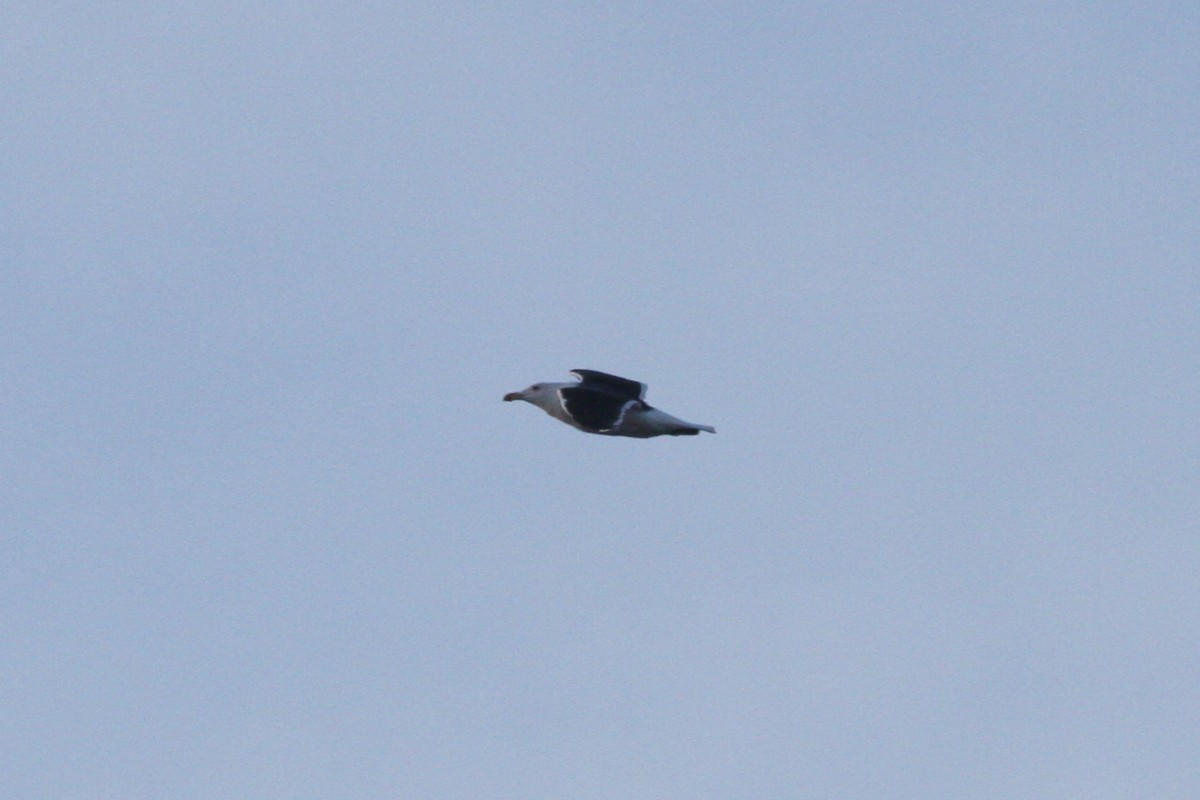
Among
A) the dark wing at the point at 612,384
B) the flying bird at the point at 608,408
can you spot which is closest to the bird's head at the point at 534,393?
the flying bird at the point at 608,408

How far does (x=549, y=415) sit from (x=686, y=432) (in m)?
3.43

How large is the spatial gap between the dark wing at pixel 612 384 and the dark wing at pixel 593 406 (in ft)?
0.95

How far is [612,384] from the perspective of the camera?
48.4 m

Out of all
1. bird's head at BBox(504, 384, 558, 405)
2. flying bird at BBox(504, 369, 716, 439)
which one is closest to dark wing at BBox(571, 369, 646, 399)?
flying bird at BBox(504, 369, 716, 439)

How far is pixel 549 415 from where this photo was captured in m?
49.4

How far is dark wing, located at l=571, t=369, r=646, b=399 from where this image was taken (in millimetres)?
48062

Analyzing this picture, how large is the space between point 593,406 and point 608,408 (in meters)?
0.35

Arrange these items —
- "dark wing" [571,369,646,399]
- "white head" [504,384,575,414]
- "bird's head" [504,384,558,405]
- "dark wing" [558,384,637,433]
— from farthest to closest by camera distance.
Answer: "bird's head" [504,384,558,405], "white head" [504,384,575,414], "dark wing" [571,369,646,399], "dark wing" [558,384,637,433]

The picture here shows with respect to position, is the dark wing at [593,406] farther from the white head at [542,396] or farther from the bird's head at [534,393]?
the bird's head at [534,393]

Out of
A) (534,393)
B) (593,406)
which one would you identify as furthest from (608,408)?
(534,393)

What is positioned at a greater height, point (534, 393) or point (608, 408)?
point (534, 393)

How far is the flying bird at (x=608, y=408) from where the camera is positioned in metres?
46.2

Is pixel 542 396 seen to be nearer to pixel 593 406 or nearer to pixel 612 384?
pixel 612 384

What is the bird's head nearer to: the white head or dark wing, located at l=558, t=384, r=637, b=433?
the white head
